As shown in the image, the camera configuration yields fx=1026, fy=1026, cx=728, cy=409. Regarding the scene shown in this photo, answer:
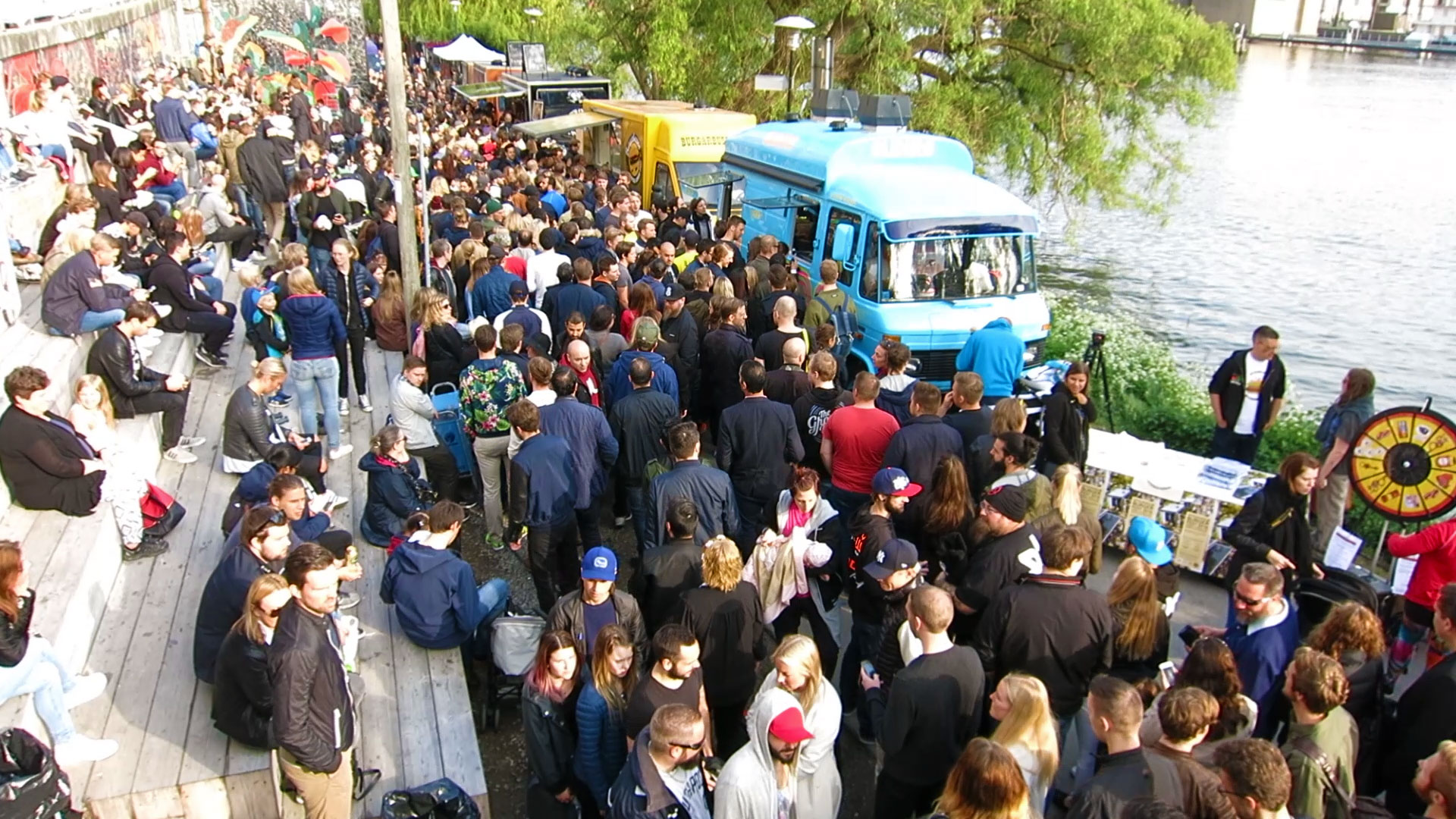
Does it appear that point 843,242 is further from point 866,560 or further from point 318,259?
point 318,259

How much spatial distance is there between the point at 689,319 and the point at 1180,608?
4.43 metres

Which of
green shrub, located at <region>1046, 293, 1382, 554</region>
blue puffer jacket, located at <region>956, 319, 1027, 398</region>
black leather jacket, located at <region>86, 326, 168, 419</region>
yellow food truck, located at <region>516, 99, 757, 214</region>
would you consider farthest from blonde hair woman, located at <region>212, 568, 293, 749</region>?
yellow food truck, located at <region>516, 99, 757, 214</region>

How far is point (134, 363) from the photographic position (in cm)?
762

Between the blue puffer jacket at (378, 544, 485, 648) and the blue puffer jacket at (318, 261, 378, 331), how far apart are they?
13.9 ft

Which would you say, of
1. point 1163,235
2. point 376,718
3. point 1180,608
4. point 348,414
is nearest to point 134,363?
point 348,414

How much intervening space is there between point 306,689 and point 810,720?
6.67ft

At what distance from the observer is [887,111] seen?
43.2 ft

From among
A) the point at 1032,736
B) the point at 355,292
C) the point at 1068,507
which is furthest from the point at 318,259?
the point at 1032,736

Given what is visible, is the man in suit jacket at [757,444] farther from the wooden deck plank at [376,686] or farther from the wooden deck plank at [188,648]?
the wooden deck plank at [188,648]

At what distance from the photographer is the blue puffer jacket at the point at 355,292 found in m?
9.22

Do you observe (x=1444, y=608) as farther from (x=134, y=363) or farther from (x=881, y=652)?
(x=134, y=363)

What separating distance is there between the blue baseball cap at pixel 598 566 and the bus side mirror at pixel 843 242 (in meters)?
5.94

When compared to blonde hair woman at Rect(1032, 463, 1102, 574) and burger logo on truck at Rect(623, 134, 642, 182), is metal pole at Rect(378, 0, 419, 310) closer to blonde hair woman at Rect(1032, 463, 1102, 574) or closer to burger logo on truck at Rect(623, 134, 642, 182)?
blonde hair woman at Rect(1032, 463, 1102, 574)

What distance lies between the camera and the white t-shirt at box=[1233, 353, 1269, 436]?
820 cm
